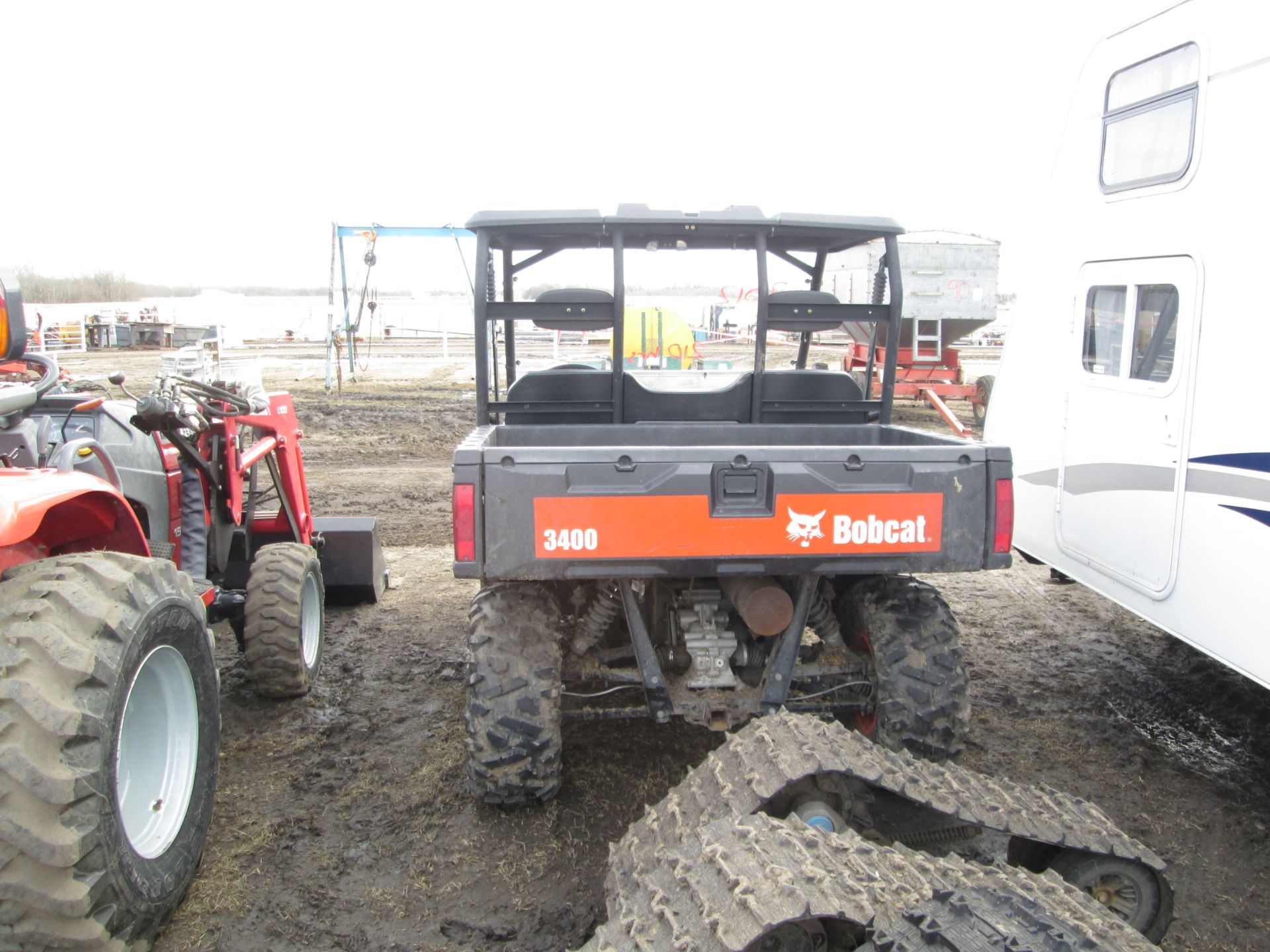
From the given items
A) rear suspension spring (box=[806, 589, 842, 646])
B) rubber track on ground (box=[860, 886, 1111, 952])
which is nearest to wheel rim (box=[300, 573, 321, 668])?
rear suspension spring (box=[806, 589, 842, 646])

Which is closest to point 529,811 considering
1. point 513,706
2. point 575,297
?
point 513,706

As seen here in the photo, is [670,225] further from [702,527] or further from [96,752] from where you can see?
[96,752]

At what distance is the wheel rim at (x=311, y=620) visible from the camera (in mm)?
4879

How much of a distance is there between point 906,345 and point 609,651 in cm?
1317

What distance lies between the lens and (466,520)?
327 centimetres

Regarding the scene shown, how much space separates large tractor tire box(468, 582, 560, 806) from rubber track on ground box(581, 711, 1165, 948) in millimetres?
851

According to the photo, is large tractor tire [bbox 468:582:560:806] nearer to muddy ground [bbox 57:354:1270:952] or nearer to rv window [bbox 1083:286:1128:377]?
muddy ground [bbox 57:354:1270:952]

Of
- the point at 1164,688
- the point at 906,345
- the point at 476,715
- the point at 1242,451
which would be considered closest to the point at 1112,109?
the point at 1242,451

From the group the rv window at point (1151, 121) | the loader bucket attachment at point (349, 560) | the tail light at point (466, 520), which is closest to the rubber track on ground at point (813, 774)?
the tail light at point (466, 520)

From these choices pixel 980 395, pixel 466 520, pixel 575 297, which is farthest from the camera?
pixel 980 395

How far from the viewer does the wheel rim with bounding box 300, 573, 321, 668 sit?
4879mm

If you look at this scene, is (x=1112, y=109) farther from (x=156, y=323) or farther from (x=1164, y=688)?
(x=156, y=323)

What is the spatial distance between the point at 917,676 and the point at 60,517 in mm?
3109

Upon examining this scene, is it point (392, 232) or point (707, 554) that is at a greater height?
point (392, 232)
